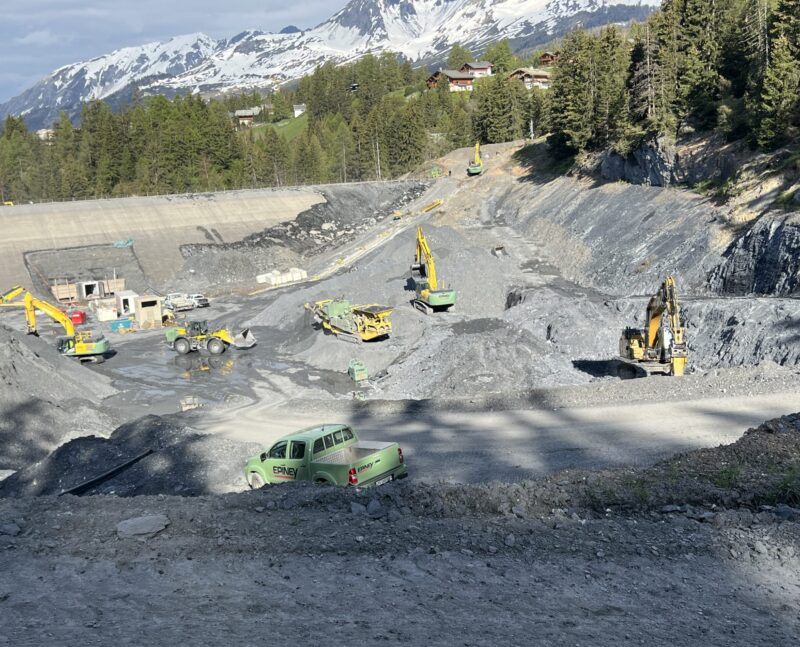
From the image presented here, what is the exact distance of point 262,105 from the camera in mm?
187375

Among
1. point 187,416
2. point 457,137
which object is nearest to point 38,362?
point 187,416

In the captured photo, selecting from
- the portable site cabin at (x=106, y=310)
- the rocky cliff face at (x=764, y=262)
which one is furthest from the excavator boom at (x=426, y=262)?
the portable site cabin at (x=106, y=310)

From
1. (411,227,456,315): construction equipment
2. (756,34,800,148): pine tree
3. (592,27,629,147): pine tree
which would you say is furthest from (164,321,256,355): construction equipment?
(592,27,629,147): pine tree

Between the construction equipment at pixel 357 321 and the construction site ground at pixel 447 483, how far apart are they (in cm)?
94

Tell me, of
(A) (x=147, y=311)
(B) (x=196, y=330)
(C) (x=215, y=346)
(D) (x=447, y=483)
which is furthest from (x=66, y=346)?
(D) (x=447, y=483)

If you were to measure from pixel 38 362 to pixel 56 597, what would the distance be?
21971mm

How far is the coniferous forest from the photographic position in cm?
4744

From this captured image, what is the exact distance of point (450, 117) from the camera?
116 meters

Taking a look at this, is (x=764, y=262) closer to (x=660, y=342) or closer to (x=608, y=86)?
(x=660, y=342)

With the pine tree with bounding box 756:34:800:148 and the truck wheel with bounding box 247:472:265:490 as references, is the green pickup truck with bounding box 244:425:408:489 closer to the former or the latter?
the truck wheel with bounding box 247:472:265:490

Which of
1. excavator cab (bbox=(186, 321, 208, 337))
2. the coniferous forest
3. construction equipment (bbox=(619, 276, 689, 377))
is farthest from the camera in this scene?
the coniferous forest

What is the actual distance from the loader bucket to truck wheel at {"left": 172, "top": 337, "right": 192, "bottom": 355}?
91.3 inches

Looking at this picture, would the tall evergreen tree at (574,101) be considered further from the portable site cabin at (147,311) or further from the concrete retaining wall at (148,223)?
the portable site cabin at (147,311)

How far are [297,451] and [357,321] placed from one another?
2026 centimetres
